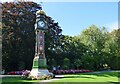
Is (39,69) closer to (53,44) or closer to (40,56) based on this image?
(40,56)

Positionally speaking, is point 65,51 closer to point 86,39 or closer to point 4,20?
point 86,39

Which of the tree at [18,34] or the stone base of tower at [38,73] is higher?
the tree at [18,34]

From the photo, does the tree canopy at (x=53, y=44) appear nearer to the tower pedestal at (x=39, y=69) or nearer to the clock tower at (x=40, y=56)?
the clock tower at (x=40, y=56)

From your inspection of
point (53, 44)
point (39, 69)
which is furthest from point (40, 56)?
point (53, 44)

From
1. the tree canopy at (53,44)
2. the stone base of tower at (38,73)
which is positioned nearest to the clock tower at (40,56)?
the stone base of tower at (38,73)

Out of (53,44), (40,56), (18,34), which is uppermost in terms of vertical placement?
(18,34)

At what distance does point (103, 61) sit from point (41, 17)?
2343 centimetres

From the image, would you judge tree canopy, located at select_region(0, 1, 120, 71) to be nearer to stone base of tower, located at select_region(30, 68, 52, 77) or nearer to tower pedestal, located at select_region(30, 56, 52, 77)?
tower pedestal, located at select_region(30, 56, 52, 77)

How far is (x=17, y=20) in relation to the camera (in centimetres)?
4044

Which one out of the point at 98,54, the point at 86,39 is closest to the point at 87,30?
the point at 86,39

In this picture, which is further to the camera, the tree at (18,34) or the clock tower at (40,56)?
the tree at (18,34)

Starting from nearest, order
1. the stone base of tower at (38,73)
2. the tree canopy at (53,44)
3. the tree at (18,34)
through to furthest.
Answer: the stone base of tower at (38,73) → the tree at (18,34) → the tree canopy at (53,44)

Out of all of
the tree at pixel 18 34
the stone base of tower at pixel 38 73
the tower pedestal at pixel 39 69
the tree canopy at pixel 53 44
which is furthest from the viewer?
the tree canopy at pixel 53 44

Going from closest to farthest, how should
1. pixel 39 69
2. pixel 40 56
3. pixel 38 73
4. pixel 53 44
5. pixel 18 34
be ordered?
pixel 38 73
pixel 39 69
pixel 40 56
pixel 18 34
pixel 53 44
